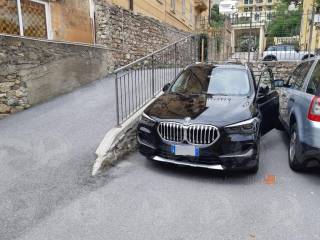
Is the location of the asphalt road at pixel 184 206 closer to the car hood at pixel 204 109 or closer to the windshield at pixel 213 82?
the car hood at pixel 204 109

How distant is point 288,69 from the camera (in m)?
10.2

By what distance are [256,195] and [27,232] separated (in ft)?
9.04

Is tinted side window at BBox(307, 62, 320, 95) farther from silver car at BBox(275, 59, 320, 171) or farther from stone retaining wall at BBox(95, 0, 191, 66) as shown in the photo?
stone retaining wall at BBox(95, 0, 191, 66)

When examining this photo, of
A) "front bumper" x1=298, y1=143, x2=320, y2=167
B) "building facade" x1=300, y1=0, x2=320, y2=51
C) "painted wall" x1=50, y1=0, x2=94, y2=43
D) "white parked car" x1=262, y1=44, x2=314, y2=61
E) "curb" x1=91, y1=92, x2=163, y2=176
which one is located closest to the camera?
"front bumper" x1=298, y1=143, x2=320, y2=167

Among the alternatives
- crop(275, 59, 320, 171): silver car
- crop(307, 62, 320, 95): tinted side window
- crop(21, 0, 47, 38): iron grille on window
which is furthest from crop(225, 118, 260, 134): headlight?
crop(21, 0, 47, 38): iron grille on window

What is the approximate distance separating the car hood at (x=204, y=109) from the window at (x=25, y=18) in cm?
462

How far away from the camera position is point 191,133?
4.27 m

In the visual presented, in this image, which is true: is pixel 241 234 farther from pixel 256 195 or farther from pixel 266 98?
pixel 266 98

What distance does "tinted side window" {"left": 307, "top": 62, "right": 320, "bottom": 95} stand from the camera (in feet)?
14.2

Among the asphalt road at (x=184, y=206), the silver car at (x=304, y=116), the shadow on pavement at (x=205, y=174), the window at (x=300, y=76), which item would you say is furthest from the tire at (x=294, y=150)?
the window at (x=300, y=76)

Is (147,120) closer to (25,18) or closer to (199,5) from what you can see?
(25,18)

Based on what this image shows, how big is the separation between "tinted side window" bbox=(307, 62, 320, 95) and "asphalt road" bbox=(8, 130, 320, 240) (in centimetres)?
127

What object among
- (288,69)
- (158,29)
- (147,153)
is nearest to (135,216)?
(147,153)

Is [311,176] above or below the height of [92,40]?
below
